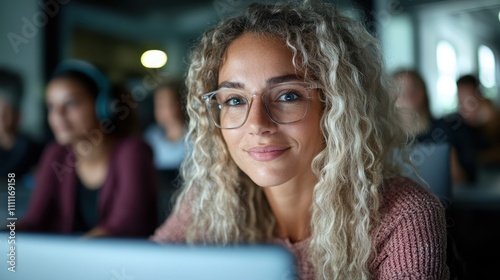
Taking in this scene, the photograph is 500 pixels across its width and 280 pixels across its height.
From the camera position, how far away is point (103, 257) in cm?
48

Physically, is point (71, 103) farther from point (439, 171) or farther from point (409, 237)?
point (409, 237)

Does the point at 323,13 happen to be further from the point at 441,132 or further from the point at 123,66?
the point at 123,66

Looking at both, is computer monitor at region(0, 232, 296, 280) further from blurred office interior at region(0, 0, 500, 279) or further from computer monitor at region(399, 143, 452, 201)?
blurred office interior at region(0, 0, 500, 279)

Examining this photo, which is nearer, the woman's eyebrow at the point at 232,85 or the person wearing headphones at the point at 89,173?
the woman's eyebrow at the point at 232,85

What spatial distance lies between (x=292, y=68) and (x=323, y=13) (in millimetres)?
170

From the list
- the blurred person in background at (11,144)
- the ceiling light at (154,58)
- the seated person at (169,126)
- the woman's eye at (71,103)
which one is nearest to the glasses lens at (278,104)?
the woman's eye at (71,103)

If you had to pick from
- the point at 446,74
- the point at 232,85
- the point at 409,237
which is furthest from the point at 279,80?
the point at 446,74

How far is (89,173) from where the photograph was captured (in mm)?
2096

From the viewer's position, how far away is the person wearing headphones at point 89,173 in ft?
6.30

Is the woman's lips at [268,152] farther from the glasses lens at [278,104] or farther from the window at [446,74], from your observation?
the window at [446,74]

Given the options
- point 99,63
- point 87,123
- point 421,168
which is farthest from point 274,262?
point 99,63

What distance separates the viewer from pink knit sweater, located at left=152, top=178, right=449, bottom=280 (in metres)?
1.01

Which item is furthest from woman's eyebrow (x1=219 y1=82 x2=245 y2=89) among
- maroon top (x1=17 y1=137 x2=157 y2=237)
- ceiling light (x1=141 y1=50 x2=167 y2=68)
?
ceiling light (x1=141 y1=50 x2=167 y2=68)

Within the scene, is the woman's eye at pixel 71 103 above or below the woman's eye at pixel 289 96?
above
